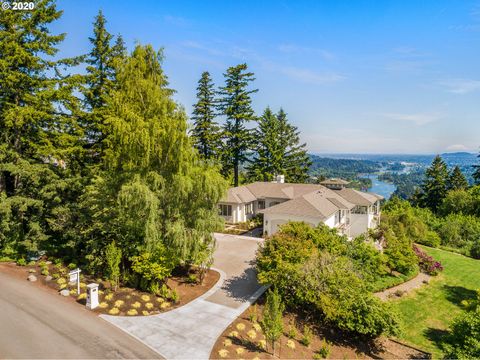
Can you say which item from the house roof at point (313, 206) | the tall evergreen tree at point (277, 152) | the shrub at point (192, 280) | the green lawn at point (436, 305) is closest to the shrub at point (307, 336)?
the green lawn at point (436, 305)

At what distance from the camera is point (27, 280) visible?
1536 centimetres

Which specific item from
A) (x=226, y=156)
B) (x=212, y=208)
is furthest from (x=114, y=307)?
(x=226, y=156)

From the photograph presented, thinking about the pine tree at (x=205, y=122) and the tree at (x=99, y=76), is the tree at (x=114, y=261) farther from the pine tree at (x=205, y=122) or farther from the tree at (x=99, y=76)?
the pine tree at (x=205, y=122)

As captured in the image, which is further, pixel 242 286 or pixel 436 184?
pixel 436 184

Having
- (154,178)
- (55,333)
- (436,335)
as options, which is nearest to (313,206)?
(436,335)

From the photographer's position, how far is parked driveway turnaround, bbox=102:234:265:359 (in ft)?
35.1

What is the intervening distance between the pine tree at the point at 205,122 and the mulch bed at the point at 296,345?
2649 cm

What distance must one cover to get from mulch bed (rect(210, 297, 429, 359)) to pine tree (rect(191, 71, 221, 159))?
86.9 ft

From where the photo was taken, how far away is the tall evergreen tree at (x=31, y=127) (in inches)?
651

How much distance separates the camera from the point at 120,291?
14.6 metres

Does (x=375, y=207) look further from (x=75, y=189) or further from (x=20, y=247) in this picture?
(x=20, y=247)

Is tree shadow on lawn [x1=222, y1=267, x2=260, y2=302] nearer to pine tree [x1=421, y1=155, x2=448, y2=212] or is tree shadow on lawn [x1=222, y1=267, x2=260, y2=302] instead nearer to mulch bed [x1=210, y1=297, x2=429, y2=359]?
mulch bed [x1=210, y1=297, x2=429, y2=359]

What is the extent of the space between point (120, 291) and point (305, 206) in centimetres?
1508

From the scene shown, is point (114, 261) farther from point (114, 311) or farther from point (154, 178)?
point (154, 178)
